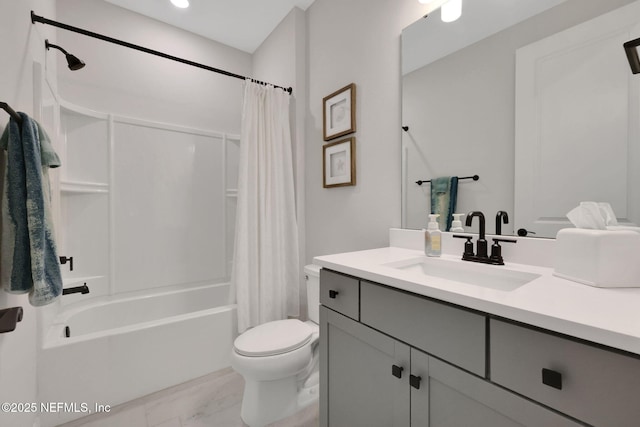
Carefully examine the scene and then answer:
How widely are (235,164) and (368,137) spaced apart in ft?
5.37

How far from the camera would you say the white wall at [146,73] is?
197 cm

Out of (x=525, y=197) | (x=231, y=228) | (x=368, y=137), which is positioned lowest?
(x=231, y=228)

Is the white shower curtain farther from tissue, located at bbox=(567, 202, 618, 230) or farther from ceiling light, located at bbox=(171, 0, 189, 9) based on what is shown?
tissue, located at bbox=(567, 202, 618, 230)


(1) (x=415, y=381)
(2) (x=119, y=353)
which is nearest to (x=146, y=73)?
(2) (x=119, y=353)

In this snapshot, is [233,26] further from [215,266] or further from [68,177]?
[215,266]

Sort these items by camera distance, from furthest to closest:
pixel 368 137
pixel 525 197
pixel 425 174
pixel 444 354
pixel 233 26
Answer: pixel 233 26 < pixel 368 137 < pixel 425 174 < pixel 525 197 < pixel 444 354

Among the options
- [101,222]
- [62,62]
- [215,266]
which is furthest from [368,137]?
[62,62]

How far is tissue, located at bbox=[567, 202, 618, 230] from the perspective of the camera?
2.37ft

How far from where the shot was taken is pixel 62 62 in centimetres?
190

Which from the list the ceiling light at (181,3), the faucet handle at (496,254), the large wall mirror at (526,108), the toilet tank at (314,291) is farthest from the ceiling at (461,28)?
the ceiling light at (181,3)

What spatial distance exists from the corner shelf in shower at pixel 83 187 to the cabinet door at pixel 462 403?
2372 millimetres

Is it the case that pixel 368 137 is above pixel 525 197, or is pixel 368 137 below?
above

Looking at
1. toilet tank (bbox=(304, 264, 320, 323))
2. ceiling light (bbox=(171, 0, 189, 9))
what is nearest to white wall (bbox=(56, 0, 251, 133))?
ceiling light (bbox=(171, 0, 189, 9))

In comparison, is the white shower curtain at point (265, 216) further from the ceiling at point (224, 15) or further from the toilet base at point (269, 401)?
the ceiling at point (224, 15)
